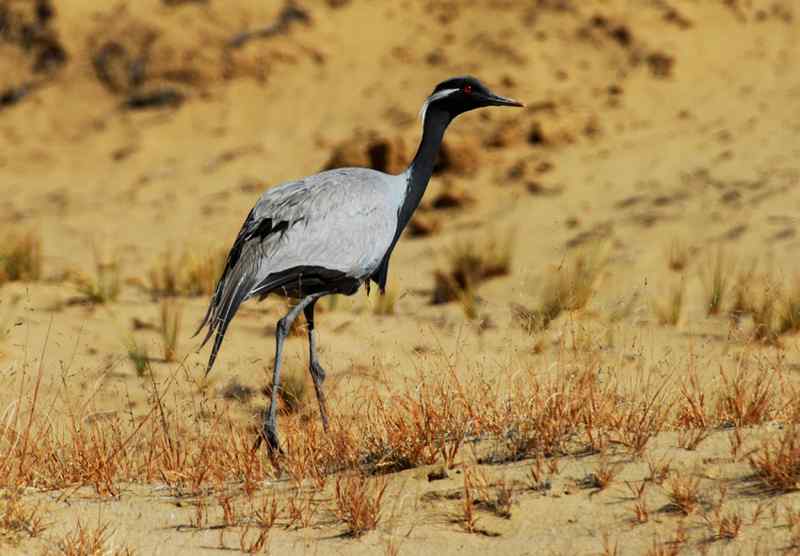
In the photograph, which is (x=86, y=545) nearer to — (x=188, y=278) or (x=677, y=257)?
(x=188, y=278)

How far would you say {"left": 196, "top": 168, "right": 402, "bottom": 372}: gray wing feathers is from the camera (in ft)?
19.1

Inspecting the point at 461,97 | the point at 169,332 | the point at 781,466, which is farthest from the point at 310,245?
the point at 169,332

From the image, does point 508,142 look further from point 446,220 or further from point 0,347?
point 0,347

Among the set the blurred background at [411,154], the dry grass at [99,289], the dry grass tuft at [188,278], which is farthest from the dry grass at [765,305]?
the dry grass at [99,289]

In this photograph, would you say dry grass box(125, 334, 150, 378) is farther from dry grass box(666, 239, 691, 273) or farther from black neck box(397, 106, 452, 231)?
dry grass box(666, 239, 691, 273)

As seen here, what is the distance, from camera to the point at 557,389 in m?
5.14

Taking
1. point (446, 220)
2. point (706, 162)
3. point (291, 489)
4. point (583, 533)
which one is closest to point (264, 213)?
point (291, 489)

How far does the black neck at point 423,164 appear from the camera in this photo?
6441mm

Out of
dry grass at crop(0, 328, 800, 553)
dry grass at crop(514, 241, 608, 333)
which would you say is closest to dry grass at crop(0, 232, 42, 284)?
dry grass at crop(514, 241, 608, 333)

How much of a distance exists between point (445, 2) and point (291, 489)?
1540cm

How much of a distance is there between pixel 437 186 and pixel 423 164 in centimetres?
771

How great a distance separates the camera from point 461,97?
6.86 metres

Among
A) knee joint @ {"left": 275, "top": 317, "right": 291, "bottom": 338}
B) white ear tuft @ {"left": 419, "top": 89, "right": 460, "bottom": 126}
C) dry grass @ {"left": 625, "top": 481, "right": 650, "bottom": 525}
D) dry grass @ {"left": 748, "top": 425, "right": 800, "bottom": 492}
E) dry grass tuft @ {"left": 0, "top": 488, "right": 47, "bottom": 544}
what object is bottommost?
dry grass tuft @ {"left": 0, "top": 488, "right": 47, "bottom": 544}

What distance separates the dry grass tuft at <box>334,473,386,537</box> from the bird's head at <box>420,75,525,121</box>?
284 centimetres
